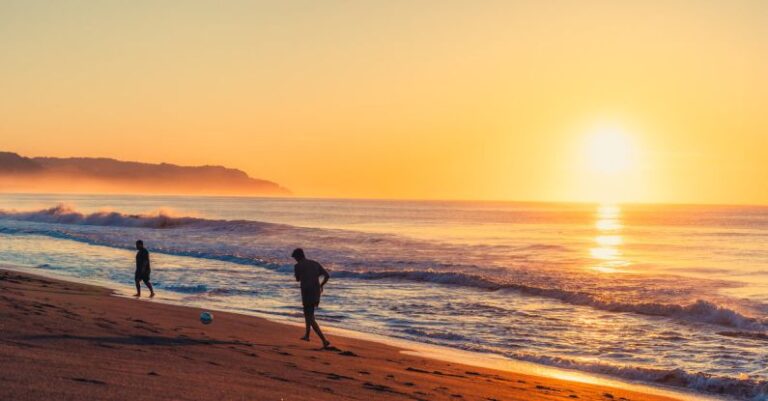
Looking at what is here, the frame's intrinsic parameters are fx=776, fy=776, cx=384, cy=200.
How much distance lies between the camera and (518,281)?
1178 inches

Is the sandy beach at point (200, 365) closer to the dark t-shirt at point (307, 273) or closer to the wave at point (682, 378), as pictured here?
the dark t-shirt at point (307, 273)

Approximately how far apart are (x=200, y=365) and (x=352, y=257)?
31.2 metres

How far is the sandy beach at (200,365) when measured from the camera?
27.0 feet

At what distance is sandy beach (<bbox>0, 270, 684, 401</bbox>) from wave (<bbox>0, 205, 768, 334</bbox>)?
974cm

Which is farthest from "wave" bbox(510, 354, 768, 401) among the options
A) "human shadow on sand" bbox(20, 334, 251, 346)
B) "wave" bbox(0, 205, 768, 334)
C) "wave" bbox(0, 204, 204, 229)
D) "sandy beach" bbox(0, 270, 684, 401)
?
"wave" bbox(0, 204, 204, 229)

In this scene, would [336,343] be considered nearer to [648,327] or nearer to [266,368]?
[266,368]

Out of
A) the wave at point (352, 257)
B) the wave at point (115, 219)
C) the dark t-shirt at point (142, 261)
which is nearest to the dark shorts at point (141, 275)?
the dark t-shirt at point (142, 261)

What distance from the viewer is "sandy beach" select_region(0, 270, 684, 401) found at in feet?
27.0

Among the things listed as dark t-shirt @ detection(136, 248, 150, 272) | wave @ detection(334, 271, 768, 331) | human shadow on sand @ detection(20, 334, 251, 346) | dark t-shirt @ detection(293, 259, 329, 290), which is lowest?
wave @ detection(334, 271, 768, 331)

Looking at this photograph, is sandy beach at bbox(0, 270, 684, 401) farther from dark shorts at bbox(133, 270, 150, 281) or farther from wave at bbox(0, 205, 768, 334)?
wave at bbox(0, 205, 768, 334)

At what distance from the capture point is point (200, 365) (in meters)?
10.5

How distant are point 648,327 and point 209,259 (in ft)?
79.7

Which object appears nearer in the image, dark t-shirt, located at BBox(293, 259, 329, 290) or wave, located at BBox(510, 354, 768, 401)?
wave, located at BBox(510, 354, 768, 401)

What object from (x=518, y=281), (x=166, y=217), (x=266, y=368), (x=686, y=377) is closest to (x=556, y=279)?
(x=518, y=281)
